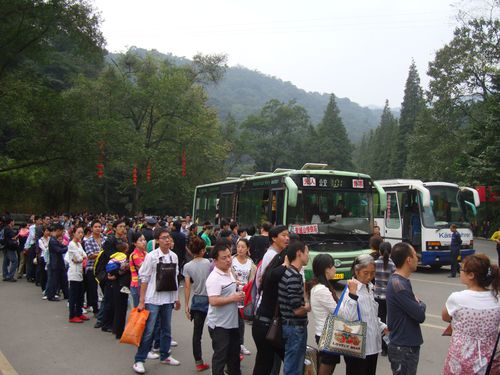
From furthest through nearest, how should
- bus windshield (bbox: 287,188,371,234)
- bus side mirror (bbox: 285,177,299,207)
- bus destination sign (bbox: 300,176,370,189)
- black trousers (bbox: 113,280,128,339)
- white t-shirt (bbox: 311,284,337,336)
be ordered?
bus destination sign (bbox: 300,176,370,189) → bus windshield (bbox: 287,188,371,234) → bus side mirror (bbox: 285,177,299,207) → black trousers (bbox: 113,280,128,339) → white t-shirt (bbox: 311,284,337,336)

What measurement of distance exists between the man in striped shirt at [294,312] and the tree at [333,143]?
241ft

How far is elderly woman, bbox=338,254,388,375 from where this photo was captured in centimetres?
430

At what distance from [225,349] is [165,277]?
1551 mm

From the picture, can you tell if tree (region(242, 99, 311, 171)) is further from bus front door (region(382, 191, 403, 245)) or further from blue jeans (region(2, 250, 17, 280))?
blue jeans (region(2, 250, 17, 280))

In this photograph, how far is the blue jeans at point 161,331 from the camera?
6.22m

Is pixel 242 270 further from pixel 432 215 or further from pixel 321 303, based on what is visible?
pixel 432 215

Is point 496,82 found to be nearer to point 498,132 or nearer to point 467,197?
point 498,132

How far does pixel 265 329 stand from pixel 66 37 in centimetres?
2230

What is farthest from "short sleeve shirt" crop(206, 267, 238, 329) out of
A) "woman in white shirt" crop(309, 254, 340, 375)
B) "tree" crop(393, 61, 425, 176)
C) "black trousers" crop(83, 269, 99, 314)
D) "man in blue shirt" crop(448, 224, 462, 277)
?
"tree" crop(393, 61, 425, 176)

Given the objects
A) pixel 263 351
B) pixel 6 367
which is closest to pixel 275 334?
pixel 263 351

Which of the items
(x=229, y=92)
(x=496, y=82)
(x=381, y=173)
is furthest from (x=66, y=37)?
(x=229, y=92)

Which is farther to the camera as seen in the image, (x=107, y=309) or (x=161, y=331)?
(x=107, y=309)

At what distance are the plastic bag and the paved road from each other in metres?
0.52

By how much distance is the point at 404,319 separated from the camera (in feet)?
13.7
